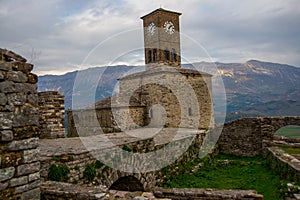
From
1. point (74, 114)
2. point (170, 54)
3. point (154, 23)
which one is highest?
point (154, 23)

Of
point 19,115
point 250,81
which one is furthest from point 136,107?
point 250,81

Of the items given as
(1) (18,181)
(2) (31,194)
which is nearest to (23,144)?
(1) (18,181)

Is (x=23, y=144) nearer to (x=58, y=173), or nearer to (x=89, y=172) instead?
(x=58, y=173)

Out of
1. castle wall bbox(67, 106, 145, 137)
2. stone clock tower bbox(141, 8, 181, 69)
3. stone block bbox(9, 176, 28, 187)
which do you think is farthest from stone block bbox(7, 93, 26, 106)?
stone clock tower bbox(141, 8, 181, 69)

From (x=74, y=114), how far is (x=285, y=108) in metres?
54.2

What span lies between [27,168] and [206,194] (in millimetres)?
5584

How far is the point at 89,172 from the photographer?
21.9 ft

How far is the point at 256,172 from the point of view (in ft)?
40.3

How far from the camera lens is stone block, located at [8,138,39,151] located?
377 centimetres

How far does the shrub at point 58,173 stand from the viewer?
5875 millimetres

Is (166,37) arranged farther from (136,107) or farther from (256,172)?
(256,172)

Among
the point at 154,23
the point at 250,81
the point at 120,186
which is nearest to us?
the point at 120,186

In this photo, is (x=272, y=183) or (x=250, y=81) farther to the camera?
(x=250, y=81)

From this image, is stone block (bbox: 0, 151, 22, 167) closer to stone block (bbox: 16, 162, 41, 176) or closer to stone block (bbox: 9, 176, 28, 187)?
stone block (bbox: 16, 162, 41, 176)
